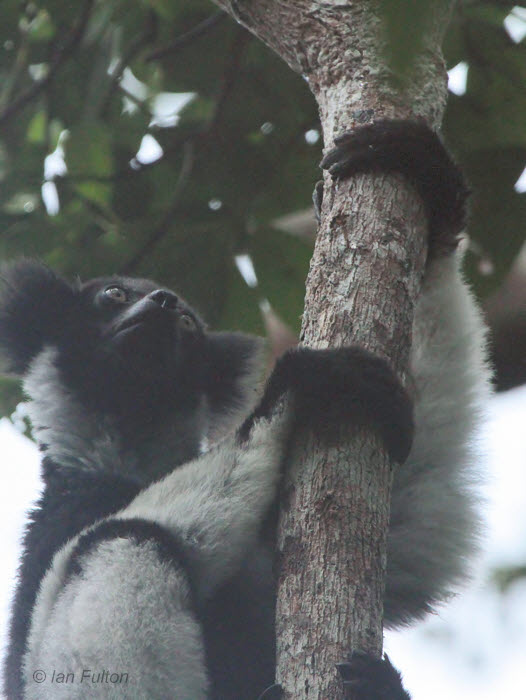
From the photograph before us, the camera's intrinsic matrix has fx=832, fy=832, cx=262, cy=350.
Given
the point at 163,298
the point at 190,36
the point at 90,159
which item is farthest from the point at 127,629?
the point at 190,36

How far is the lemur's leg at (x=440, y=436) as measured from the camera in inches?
109

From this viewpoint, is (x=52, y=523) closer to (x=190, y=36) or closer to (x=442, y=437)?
(x=442, y=437)

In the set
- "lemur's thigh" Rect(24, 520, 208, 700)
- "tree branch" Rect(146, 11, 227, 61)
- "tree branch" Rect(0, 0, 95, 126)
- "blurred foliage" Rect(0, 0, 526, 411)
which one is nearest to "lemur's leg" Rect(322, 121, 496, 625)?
"blurred foliage" Rect(0, 0, 526, 411)

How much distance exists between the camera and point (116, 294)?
3.52 meters

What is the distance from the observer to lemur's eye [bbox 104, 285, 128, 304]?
351 cm

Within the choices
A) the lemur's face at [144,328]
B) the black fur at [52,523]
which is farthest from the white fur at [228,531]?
the lemur's face at [144,328]

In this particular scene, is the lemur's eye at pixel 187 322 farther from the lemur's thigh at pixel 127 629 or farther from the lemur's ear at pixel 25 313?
the lemur's thigh at pixel 127 629

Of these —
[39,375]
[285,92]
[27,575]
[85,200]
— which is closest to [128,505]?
[27,575]

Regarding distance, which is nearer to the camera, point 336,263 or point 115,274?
point 336,263

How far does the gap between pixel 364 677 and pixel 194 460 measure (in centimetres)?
115

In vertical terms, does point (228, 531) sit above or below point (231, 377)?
below

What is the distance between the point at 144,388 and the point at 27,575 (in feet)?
2.73

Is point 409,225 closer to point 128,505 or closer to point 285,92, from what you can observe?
point 128,505

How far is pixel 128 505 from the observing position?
2801mm
